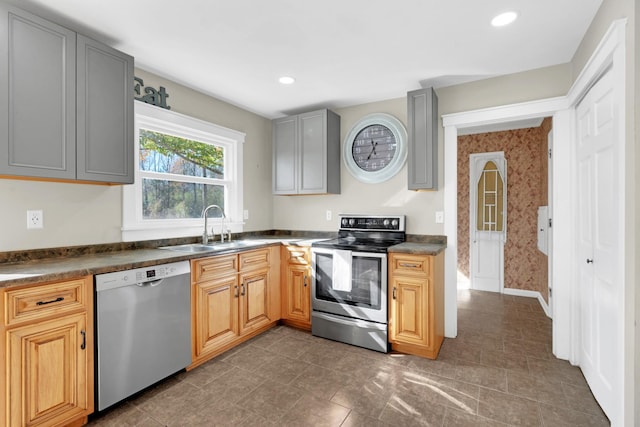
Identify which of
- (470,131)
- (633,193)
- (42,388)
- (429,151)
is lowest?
(42,388)

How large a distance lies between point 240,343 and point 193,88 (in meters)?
2.46

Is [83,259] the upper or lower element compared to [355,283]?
upper

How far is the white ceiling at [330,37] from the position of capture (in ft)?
6.11

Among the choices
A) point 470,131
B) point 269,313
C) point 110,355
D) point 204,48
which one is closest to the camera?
point 110,355

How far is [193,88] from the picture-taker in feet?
10.1

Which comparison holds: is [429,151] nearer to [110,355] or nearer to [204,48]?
[204,48]

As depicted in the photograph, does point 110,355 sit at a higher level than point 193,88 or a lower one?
lower

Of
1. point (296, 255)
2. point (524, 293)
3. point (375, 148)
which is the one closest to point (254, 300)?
point (296, 255)

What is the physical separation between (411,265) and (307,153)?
1.71 metres

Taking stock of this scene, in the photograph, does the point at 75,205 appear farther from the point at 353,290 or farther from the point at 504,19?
the point at 504,19

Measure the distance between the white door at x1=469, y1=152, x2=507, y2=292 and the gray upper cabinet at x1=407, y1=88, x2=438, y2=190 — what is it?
2111 mm

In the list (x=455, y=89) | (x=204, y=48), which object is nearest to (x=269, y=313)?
(x=204, y=48)

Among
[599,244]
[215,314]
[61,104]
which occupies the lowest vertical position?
[215,314]

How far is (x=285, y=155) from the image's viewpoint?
373 cm
